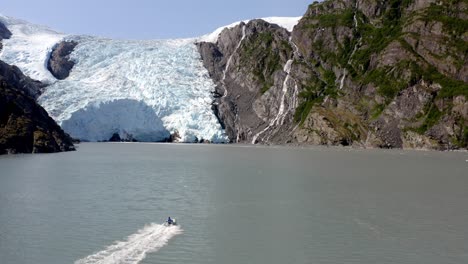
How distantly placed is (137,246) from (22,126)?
5988cm

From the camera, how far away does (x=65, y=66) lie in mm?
144625

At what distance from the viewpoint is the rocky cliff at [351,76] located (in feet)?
355

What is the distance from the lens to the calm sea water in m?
20.9

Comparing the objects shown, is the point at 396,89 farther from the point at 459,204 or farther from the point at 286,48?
the point at 459,204

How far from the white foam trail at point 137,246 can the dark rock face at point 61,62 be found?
12733 centimetres

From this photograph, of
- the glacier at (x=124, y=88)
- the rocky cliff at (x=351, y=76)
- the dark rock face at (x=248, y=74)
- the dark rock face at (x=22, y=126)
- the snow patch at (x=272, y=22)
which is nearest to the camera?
the dark rock face at (x=22, y=126)

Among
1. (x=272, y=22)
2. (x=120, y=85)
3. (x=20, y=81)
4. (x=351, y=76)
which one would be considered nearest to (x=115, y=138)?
(x=120, y=85)

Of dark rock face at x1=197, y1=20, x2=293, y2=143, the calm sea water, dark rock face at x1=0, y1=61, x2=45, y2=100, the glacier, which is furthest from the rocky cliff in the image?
the calm sea water

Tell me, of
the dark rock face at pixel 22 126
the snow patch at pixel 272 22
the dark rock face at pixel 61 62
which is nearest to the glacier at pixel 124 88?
the dark rock face at pixel 61 62

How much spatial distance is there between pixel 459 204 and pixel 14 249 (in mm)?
25830

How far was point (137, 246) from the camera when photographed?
71.5 feet

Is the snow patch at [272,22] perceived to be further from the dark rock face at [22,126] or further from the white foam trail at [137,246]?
the white foam trail at [137,246]

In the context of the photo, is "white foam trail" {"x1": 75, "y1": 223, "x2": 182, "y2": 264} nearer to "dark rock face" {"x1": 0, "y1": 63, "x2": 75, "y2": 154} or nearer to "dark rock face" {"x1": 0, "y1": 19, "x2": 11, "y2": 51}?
"dark rock face" {"x1": 0, "y1": 63, "x2": 75, "y2": 154}

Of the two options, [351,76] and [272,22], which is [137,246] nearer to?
[351,76]
